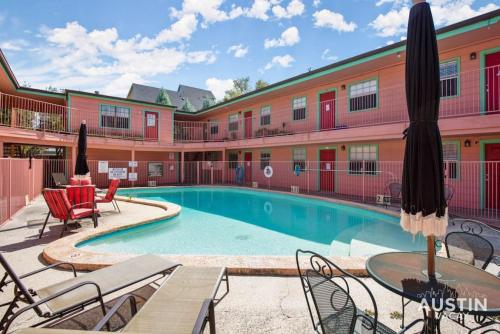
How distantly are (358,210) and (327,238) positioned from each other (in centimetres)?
382

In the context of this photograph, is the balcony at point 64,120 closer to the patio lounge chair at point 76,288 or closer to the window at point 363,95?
the patio lounge chair at point 76,288

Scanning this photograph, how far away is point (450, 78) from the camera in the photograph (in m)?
9.92

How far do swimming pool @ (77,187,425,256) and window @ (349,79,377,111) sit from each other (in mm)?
5326

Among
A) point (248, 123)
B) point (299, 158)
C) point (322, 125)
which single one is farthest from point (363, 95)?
point (248, 123)

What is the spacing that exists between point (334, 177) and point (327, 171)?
0.59 metres

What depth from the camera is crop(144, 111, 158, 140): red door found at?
65.8 feet

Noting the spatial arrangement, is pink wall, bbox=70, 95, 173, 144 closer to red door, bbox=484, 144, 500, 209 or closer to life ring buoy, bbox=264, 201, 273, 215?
life ring buoy, bbox=264, 201, 273, 215

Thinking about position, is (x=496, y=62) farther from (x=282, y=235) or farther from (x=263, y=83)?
(x=263, y=83)

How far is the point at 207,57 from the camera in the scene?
1377 inches

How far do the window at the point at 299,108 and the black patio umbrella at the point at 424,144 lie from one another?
13.4 meters

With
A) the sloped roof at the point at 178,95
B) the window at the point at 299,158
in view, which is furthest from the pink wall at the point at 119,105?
the sloped roof at the point at 178,95

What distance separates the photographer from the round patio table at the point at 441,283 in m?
1.84

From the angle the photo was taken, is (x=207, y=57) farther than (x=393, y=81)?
Yes

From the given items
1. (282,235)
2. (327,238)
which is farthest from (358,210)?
(282,235)
